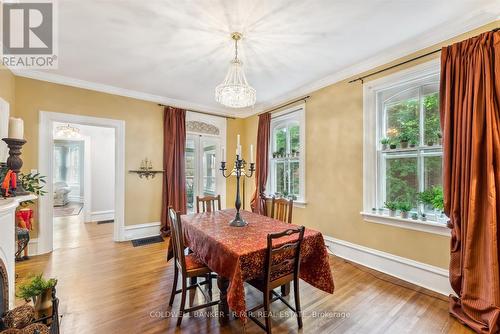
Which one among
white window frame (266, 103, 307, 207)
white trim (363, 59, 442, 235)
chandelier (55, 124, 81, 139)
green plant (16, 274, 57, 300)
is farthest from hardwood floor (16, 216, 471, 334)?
chandelier (55, 124, 81, 139)

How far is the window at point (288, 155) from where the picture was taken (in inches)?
159

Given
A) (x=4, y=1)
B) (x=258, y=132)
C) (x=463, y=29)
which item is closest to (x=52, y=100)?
(x=4, y=1)

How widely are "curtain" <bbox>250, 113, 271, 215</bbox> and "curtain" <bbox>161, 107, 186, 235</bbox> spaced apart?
1.51m

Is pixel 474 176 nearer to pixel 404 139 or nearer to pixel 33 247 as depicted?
pixel 404 139

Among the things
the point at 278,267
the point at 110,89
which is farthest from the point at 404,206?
the point at 110,89

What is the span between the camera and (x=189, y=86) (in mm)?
3887

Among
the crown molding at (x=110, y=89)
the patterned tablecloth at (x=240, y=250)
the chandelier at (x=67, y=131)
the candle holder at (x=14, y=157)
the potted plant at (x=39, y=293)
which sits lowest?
the potted plant at (x=39, y=293)

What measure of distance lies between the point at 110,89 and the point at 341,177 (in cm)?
419

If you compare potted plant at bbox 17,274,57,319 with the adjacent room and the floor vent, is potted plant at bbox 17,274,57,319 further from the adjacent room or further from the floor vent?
the floor vent

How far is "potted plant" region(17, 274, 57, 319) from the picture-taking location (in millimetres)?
1707

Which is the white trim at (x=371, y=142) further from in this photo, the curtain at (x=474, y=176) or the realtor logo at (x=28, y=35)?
the realtor logo at (x=28, y=35)

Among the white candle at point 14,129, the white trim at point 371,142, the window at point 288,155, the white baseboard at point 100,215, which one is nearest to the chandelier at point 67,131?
the white baseboard at point 100,215

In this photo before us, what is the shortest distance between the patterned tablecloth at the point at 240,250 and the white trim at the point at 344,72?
7.92 feet

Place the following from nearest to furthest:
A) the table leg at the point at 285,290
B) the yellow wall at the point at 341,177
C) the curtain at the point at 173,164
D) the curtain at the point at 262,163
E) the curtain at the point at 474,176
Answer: the curtain at the point at 474,176 < the table leg at the point at 285,290 < the yellow wall at the point at 341,177 < the curtain at the point at 173,164 < the curtain at the point at 262,163
